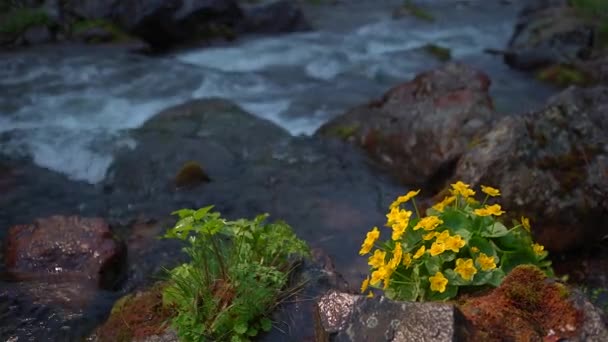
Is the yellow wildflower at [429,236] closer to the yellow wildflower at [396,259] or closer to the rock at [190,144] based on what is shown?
the yellow wildflower at [396,259]

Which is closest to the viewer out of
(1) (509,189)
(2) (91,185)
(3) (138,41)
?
(1) (509,189)

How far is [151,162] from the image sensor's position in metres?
7.48

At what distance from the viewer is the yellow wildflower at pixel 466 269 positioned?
2793mm

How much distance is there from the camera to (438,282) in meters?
2.78

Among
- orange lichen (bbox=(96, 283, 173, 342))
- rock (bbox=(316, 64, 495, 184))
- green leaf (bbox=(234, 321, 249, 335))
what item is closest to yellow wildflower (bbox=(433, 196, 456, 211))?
green leaf (bbox=(234, 321, 249, 335))

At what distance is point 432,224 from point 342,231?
3.21 meters

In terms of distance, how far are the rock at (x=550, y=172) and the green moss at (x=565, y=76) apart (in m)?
5.26

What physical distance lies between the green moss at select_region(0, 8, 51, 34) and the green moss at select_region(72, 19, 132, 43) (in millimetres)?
619

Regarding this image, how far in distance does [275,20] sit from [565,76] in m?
7.28

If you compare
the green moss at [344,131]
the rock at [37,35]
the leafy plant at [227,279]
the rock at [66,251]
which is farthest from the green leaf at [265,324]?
the rock at [37,35]

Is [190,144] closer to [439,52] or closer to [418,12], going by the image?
[439,52]

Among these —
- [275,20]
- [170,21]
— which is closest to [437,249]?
[170,21]

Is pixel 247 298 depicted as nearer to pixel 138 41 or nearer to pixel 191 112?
pixel 191 112

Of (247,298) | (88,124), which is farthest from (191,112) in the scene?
(247,298)
